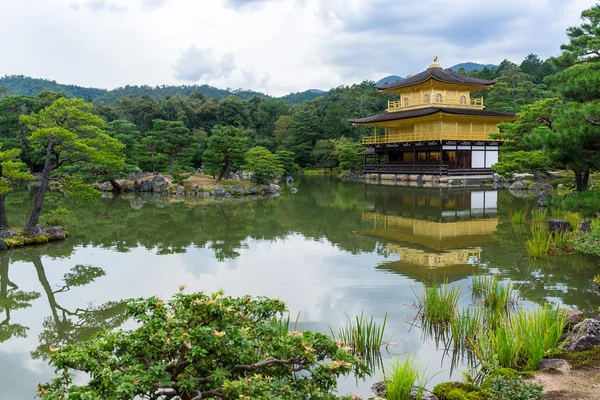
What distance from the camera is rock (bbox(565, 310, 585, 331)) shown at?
16.3 feet

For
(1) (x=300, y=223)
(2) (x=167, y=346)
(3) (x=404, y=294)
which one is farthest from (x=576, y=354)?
(1) (x=300, y=223)

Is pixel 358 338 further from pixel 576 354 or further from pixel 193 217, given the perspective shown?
pixel 193 217

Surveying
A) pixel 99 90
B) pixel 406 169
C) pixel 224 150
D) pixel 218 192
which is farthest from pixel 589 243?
pixel 99 90

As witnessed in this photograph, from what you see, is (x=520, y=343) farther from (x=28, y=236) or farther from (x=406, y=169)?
(x=406, y=169)

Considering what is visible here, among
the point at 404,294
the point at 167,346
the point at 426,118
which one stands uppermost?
the point at 426,118

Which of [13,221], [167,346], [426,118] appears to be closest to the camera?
[167,346]

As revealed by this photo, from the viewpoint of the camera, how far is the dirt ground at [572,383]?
3504 millimetres

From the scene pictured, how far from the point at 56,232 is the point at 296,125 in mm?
30037

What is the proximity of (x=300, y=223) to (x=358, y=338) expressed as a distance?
29.8 feet

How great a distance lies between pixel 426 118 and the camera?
2794 cm

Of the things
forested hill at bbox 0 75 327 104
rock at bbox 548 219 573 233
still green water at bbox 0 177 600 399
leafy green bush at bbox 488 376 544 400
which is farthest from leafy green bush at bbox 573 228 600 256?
forested hill at bbox 0 75 327 104

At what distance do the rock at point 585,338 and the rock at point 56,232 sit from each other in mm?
10702

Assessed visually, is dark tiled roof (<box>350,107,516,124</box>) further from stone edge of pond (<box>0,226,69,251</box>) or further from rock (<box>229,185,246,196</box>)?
stone edge of pond (<box>0,226,69,251</box>)

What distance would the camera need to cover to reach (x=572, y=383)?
3.72 meters
